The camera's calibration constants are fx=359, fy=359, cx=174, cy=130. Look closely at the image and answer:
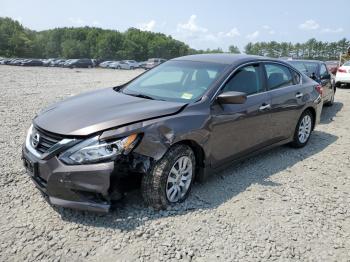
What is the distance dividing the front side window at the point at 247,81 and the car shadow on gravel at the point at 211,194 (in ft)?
3.71

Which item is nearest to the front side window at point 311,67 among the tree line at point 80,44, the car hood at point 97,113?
the car hood at point 97,113

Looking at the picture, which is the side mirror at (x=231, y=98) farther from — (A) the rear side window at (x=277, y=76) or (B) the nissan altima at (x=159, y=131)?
(A) the rear side window at (x=277, y=76)

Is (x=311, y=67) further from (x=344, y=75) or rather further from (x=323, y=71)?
(x=344, y=75)

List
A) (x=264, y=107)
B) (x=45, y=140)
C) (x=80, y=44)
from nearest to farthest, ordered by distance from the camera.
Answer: (x=45, y=140) → (x=264, y=107) → (x=80, y=44)

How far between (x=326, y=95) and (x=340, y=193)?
6.17 meters

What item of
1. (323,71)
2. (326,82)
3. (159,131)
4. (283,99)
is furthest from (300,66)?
(159,131)

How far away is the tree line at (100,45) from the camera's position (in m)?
92.9

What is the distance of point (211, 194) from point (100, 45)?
10481cm

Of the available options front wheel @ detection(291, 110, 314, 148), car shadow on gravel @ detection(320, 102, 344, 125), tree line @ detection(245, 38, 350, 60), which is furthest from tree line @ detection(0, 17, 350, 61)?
front wheel @ detection(291, 110, 314, 148)

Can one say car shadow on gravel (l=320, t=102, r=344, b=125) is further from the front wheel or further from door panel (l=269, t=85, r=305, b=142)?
door panel (l=269, t=85, r=305, b=142)

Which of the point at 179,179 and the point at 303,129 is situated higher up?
the point at 303,129

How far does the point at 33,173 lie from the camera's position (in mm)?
3527

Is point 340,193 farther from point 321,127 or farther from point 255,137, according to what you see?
point 321,127

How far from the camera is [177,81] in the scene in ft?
15.4
